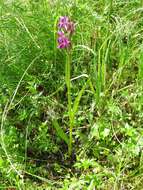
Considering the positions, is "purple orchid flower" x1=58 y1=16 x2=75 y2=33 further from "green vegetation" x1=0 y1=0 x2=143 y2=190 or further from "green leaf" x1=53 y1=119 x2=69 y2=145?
"green leaf" x1=53 y1=119 x2=69 y2=145

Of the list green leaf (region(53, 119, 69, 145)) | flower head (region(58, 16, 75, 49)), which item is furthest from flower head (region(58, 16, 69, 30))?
green leaf (region(53, 119, 69, 145))

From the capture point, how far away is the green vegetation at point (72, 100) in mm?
1761

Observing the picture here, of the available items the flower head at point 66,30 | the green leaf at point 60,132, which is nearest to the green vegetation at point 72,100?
the green leaf at point 60,132

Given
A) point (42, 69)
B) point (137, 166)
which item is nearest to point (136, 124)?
point (137, 166)

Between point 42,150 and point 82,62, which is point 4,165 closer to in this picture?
point 42,150

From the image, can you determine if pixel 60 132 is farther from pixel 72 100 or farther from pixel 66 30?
pixel 66 30

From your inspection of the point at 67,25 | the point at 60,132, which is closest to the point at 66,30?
the point at 67,25

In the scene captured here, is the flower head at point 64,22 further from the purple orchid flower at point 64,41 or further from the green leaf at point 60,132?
the green leaf at point 60,132

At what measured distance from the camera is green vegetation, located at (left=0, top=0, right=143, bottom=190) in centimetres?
176

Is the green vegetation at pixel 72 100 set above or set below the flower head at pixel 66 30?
below

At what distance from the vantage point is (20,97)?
2.08 meters

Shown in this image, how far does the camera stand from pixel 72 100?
2047 millimetres

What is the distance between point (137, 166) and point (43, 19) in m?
0.78

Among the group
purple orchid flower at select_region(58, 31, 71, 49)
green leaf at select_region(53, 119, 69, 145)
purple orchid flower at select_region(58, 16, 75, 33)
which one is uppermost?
purple orchid flower at select_region(58, 16, 75, 33)
